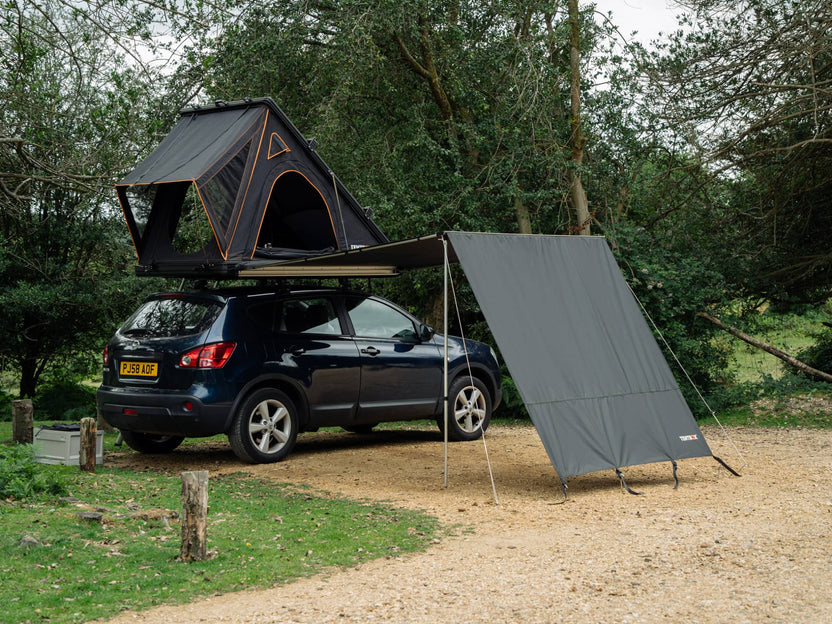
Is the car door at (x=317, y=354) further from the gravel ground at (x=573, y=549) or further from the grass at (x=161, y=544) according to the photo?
the grass at (x=161, y=544)

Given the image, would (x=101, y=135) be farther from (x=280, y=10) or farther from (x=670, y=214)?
(x=670, y=214)

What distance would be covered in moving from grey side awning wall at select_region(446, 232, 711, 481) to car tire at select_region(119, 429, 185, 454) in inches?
173

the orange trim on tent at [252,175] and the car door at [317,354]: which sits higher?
the orange trim on tent at [252,175]

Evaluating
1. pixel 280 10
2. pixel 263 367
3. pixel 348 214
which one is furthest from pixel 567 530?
pixel 280 10

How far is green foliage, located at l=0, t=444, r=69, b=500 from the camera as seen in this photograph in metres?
6.70

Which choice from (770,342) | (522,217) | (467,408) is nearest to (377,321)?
(467,408)

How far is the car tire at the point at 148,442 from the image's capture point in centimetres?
950

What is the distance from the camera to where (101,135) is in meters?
11.8

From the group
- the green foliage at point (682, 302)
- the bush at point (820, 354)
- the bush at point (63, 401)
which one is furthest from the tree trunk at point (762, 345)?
the bush at point (63, 401)

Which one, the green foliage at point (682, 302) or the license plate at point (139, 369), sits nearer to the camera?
the license plate at point (139, 369)

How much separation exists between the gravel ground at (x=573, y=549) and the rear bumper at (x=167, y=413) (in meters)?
0.51

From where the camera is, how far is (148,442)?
9.59 m

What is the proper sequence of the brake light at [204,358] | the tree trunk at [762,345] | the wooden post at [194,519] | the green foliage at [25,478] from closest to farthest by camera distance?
the wooden post at [194,519] → the green foliage at [25,478] → the brake light at [204,358] → the tree trunk at [762,345]

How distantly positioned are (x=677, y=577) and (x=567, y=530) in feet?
4.12
